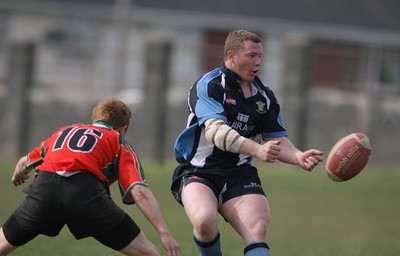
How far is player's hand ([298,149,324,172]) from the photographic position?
237 inches

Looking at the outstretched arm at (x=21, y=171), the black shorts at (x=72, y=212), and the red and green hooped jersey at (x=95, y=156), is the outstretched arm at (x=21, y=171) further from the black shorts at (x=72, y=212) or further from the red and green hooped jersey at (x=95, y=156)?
the black shorts at (x=72, y=212)

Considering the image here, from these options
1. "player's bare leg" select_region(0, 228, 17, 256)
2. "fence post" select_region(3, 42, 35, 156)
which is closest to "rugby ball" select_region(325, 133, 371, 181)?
"player's bare leg" select_region(0, 228, 17, 256)

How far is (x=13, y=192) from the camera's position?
14.0m

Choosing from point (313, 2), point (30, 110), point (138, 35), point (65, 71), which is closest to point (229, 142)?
point (30, 110)

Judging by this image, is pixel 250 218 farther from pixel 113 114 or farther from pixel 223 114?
pixel 113 114

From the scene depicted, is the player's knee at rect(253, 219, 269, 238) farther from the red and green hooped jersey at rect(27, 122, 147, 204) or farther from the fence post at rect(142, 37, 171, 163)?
the fence post at rect(142, 37, 171, 163)

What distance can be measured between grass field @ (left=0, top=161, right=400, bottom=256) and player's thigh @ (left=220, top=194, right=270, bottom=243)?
2.33 metres

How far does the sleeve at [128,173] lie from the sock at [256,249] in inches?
34.5

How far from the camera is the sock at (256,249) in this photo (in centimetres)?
592

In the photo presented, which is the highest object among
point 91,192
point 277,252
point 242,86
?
point 242,86

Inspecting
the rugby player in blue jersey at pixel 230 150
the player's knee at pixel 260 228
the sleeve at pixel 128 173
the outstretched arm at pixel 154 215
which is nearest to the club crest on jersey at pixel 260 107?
the rugby player in blue jersey at pixel 230 150

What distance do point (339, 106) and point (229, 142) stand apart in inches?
694

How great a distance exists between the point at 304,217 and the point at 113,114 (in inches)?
299

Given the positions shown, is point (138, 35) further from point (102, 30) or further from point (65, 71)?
point (65, 71)
